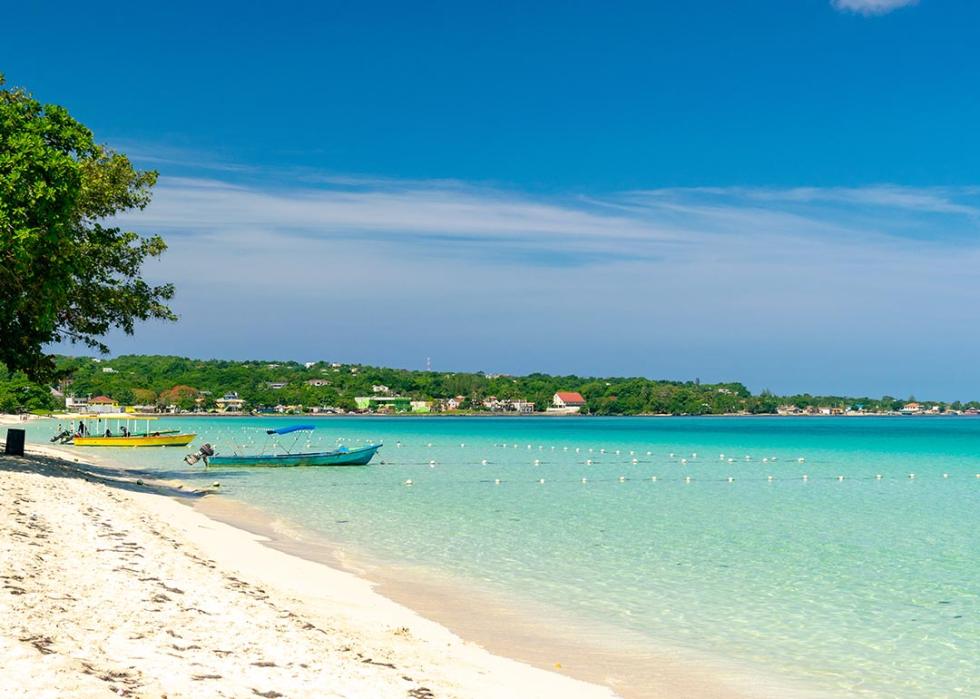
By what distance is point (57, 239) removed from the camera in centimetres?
2305

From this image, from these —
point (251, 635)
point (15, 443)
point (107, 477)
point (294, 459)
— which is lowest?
point (294, 459)

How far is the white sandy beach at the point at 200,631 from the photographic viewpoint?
7578 millimetres

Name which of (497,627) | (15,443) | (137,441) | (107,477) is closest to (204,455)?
(107,477)

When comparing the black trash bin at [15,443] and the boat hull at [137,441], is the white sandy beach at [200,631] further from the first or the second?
the boat hull at [137,441]

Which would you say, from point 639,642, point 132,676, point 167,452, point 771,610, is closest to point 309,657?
point 132,676

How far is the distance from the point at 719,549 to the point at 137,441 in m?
53.7

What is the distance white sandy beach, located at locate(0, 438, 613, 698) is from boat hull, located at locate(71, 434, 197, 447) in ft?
168

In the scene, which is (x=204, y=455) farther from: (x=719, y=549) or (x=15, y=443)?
(x=719, y=549)

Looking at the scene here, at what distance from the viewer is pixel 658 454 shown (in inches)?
2844

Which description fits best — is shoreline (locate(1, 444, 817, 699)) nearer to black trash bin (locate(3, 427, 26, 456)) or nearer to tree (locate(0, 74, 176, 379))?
tree (locate(0, 74, 176, 379))

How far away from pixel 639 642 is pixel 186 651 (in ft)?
20.7

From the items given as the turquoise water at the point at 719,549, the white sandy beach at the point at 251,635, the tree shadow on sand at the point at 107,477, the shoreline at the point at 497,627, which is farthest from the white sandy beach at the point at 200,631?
the tree shadow on sand at the point at 107,477

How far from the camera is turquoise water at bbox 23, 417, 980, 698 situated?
41.0ft

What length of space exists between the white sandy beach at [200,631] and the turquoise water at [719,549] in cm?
358
